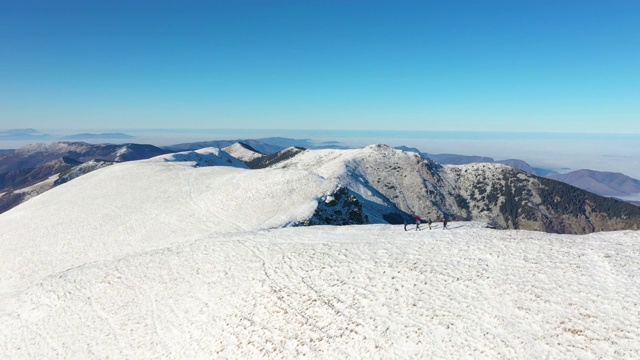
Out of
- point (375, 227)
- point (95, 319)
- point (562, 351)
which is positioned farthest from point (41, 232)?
point (562, 351)

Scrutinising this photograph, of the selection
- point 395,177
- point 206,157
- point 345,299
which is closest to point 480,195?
point 395,177

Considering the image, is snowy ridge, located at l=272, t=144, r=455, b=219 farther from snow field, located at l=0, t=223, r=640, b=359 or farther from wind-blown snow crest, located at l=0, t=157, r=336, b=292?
snow field, located at l=0, t=223, r=640, b=359

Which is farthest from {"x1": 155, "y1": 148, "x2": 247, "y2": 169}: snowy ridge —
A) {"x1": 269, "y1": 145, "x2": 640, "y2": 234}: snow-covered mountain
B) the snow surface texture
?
the snow surface texture

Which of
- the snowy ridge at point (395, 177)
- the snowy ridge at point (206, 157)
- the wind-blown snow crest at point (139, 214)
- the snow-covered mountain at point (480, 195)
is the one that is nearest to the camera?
the wind-blown snow crest at point (139, 214)

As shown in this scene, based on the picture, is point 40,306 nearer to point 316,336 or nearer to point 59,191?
point 316,336

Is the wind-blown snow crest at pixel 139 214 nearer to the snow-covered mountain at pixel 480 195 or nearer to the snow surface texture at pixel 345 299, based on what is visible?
the snow surface texture at pixel 345 299

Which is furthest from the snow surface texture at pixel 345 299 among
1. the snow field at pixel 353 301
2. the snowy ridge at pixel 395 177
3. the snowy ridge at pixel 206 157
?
the snowy ridge at pixel 206 157

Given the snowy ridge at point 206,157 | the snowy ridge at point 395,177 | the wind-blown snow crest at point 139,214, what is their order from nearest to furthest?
the wind-blown snow crest at point 139,214, the snowy ridge at point 395,177, the snowy ridge at point 206,157

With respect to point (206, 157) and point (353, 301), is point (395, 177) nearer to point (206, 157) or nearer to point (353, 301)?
point (206, 157)
